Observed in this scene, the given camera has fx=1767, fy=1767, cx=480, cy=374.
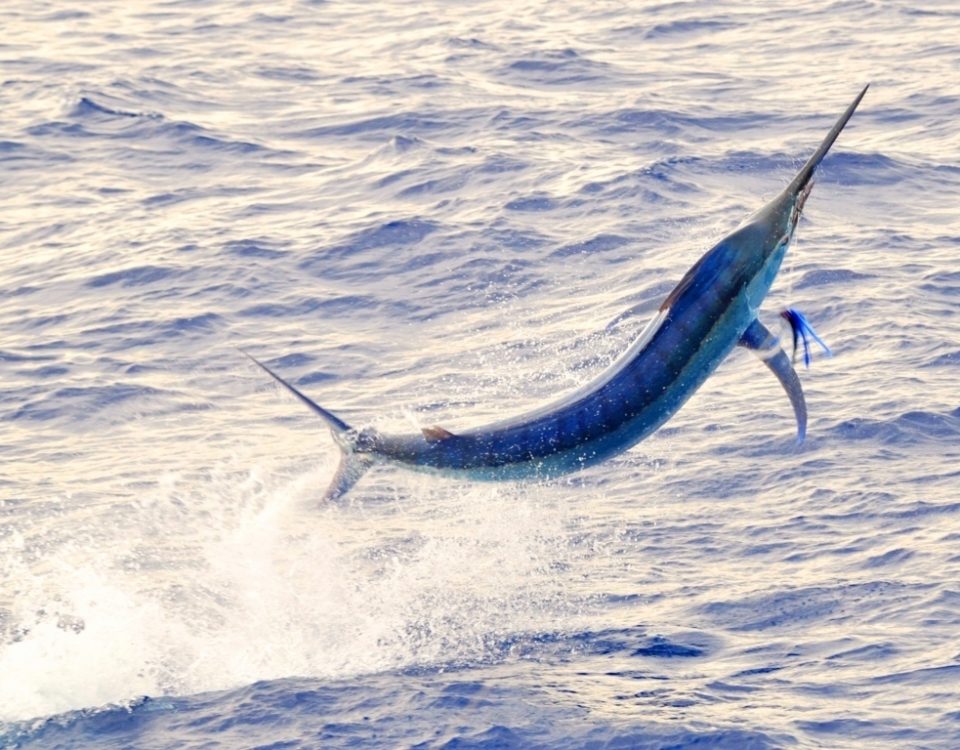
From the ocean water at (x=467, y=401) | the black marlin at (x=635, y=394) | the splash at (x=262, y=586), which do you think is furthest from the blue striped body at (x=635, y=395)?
the splash at (x=262, y=586)

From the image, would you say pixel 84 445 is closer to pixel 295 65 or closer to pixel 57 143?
pixel 57 143

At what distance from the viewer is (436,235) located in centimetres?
1834

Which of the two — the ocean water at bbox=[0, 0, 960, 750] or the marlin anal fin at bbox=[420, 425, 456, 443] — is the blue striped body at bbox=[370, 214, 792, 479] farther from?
the ocean water at bbox=[0, 0, 960, 750]

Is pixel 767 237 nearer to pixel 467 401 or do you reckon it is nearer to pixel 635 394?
pixel 635 394

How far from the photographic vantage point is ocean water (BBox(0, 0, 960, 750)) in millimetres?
10023

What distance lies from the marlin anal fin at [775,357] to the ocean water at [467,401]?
0.58m

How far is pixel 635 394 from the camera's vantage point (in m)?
8.55

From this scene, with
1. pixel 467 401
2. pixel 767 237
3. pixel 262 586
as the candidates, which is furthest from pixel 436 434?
pixel 467 401

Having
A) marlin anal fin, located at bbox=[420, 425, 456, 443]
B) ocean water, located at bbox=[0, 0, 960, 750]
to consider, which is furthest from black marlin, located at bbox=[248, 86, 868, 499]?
ocean water, located at bbox=[0, 0, 960, 750]

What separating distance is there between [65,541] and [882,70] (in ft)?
49.2

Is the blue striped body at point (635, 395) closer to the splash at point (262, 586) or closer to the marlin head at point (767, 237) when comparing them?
the marlin head at point (767, 237)

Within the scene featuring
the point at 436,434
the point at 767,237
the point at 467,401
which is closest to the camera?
the point at 436,434

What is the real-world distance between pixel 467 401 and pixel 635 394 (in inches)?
223

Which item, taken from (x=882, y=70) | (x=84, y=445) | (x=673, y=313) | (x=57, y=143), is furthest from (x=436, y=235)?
(x=673, y=313)
